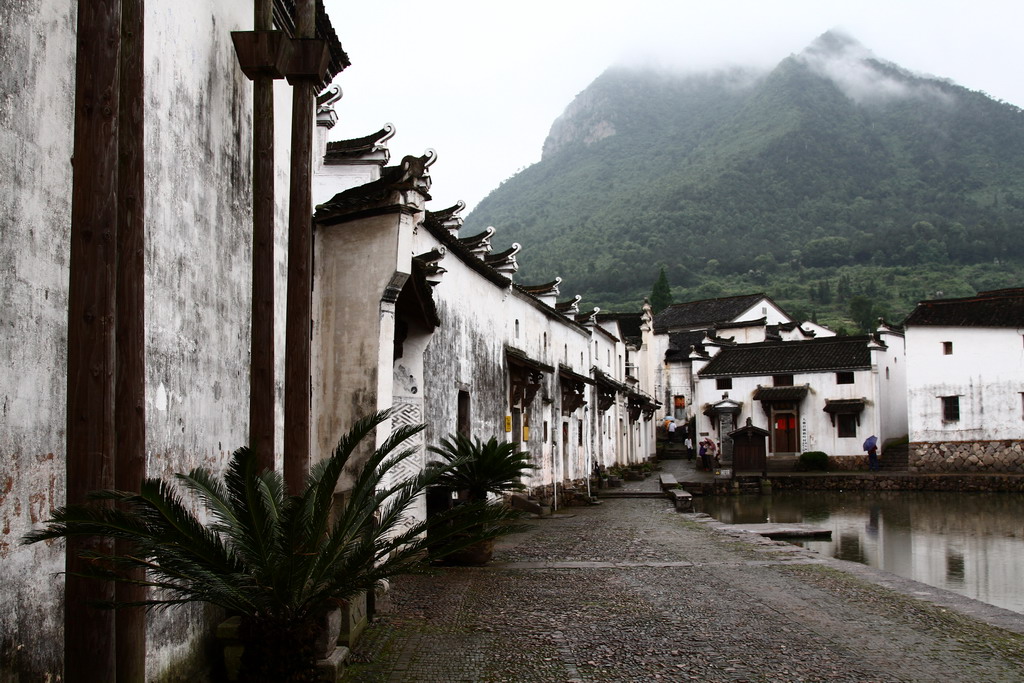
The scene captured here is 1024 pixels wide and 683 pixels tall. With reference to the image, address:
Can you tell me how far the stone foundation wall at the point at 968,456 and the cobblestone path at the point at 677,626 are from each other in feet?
95.2

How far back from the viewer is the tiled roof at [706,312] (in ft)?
205

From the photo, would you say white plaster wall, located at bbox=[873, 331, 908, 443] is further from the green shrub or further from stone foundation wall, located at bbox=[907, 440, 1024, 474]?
stone foundation wall, located at bbox=[907, 440, 1024, 474]

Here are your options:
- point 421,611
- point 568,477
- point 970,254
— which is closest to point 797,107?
point 970,254

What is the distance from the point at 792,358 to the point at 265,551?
43876 millimetres

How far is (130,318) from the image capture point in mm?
5160

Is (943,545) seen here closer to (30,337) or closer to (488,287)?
(488,287)

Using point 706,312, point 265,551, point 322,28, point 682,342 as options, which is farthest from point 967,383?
point 265,551

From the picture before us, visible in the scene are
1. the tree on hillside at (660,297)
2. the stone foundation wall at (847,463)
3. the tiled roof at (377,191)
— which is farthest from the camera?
the tree on hillside at (660,297)

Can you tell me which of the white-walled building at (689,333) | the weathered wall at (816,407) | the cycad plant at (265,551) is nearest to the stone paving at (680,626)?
the cycad plant at (265,551)

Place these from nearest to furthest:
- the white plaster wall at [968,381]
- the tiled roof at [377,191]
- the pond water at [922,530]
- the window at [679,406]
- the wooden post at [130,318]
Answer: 1. the wooden post at [130,318]
2. the tiled roof at [377,191]
3. the pond water at [922,530]
4. the white plaster wall at [968,381]
5. the window at [679,406]

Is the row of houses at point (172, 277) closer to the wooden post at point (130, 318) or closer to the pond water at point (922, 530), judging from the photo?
the wooden post at point (130, 318)

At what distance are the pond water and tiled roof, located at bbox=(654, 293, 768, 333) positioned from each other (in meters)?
28.4

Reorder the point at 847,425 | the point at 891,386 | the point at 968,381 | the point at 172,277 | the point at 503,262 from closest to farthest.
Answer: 1. the point at 172,277
2. the point at 503,262
3. the point at 968,381
4. the point at 847,425
5. the point at 891,386

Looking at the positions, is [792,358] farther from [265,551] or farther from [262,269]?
[265,551]
